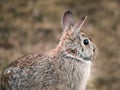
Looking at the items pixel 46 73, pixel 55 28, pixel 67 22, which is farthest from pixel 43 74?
pixel 55 28

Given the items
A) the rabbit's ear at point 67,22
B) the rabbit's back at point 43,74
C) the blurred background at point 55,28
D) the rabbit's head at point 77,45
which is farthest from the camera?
the blurred background at point 55,28

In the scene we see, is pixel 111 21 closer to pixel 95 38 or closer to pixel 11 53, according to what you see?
pixel 95 38

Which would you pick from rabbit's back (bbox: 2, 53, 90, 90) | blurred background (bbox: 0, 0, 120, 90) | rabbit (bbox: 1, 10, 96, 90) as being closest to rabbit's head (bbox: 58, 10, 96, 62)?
rabbit (bbox: 1, 10, 96, 90)

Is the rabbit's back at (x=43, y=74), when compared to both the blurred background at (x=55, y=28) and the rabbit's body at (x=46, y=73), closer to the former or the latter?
the rabbit's body at (x=46, y=73)

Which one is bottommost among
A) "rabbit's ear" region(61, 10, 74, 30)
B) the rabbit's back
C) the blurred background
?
the rabbit's back

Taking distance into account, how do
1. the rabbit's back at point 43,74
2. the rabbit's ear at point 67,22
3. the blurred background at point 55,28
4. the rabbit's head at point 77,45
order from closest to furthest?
the rabbit's back at point 43,74
the rabbit's head at point 77,45
the rabbit's ear at point 67,22
the blurred background at point 55,28

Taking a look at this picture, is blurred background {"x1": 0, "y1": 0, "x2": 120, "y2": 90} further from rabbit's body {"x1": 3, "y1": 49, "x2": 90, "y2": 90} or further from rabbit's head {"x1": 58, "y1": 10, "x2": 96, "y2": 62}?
rabbit's body {"x1": 3, "y1": 49, "x2": 90, "y2": 90}

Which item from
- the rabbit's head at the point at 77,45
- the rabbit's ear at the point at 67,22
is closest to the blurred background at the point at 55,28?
the rabbit's ear at the point at 67,22
